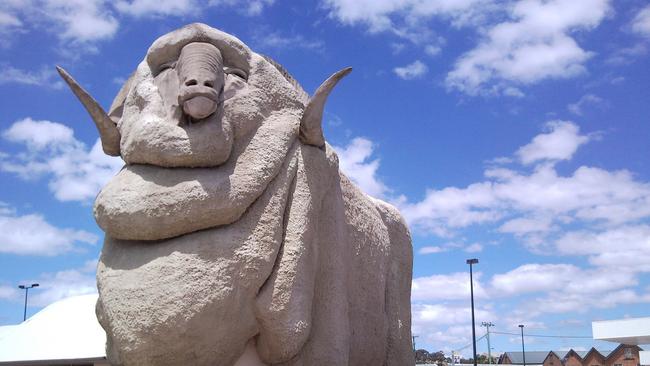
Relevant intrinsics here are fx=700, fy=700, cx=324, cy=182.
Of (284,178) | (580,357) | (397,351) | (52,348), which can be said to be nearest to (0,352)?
(52,348)

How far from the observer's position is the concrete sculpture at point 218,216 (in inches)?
182

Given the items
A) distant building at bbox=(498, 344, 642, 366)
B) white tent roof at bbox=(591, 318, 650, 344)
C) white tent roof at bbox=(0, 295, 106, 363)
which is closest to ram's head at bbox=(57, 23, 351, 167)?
white tent roof at bbox=(0, 295, 106, 363)

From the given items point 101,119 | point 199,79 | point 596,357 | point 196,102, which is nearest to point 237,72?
point 199,79

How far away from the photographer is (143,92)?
5.31 meters

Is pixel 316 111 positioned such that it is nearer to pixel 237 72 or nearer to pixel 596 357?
pixel 237 72

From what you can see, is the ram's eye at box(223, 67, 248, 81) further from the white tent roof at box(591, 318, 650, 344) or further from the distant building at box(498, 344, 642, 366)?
the distant building at box(498, 344, 642, 366)

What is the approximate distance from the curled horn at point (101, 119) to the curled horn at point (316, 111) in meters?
1.47

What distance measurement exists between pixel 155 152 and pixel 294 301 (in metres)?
1.45

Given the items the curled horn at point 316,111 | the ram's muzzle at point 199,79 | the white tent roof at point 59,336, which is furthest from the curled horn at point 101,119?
the white tent roof at point 59,336

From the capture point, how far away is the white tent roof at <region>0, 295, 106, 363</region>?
18797 mm

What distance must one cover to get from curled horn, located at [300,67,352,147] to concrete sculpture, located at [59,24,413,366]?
11 millimetres

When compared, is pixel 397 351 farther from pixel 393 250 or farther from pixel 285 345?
pixel 285 345

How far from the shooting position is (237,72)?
5469mm

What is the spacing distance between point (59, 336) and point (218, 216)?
55.2 feet
